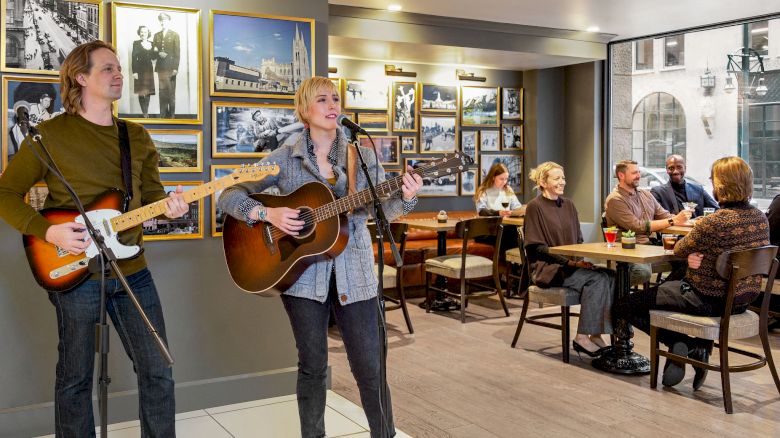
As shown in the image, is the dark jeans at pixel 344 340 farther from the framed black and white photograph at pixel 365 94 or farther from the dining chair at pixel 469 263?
the framed black and white photograph at pixel 365 94

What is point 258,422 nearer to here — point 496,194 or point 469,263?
point 469,263

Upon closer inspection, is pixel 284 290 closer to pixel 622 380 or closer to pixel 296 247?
pixel 296 247

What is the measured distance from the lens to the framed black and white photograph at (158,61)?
13.0 ft

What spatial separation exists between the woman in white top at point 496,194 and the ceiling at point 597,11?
5.30 ft

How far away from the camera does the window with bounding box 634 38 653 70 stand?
30.2 feet

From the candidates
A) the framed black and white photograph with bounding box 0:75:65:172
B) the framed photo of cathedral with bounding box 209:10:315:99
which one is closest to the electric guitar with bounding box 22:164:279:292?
the framed black and white photograph with bounding box 0:75:65:172

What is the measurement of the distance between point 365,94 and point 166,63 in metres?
5.07

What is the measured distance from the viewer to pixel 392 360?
17.9ft

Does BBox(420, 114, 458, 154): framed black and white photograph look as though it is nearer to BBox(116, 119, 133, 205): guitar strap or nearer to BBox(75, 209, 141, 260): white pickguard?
BBox(116, 119, 133, 205): guitar strap

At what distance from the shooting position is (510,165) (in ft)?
33.2

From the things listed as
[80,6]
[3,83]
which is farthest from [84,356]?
[80,6]

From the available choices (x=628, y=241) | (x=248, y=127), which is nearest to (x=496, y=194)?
(x=628, y=241)

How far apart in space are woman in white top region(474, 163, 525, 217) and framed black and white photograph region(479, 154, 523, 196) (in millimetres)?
1264

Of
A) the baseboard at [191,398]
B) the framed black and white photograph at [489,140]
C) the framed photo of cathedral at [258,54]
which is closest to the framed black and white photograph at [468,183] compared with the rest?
the framed black and white photograph at [489,140]
